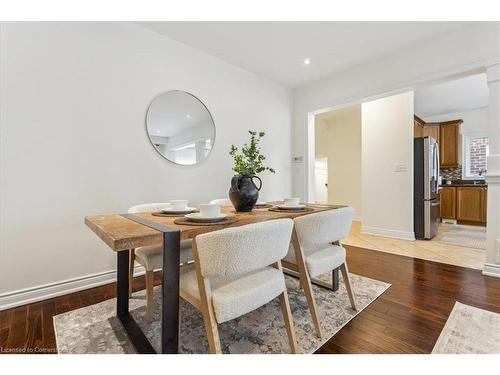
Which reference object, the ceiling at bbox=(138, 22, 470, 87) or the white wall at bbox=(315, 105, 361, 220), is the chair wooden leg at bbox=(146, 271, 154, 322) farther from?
the white wall at bbox=(315, 105, 361, 220)

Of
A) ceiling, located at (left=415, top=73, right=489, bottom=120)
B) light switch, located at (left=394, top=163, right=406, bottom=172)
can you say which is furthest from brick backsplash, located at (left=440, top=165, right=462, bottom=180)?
light switch, located at (left=394, top=163, right=406, bottom=172)

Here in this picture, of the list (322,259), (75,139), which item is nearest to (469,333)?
(322,259)

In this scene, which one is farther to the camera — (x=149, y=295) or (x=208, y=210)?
(x=149, y=295)

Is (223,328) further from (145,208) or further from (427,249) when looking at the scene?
(427,249)

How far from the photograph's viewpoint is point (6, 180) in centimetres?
178

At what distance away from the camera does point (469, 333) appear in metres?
1.44

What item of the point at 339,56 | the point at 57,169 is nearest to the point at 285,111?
the point at 339,56

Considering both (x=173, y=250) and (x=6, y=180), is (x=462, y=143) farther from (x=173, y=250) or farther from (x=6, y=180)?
(x=6, y=180)

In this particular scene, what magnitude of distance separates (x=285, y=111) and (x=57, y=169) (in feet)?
10.2

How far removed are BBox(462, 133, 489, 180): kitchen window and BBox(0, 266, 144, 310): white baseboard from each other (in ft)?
23.0

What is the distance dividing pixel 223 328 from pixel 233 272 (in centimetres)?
71

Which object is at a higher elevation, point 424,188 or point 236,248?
point 424,188

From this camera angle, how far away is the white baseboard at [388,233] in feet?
12.1

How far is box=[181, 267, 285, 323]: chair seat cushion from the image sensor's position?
1055 millimetres
